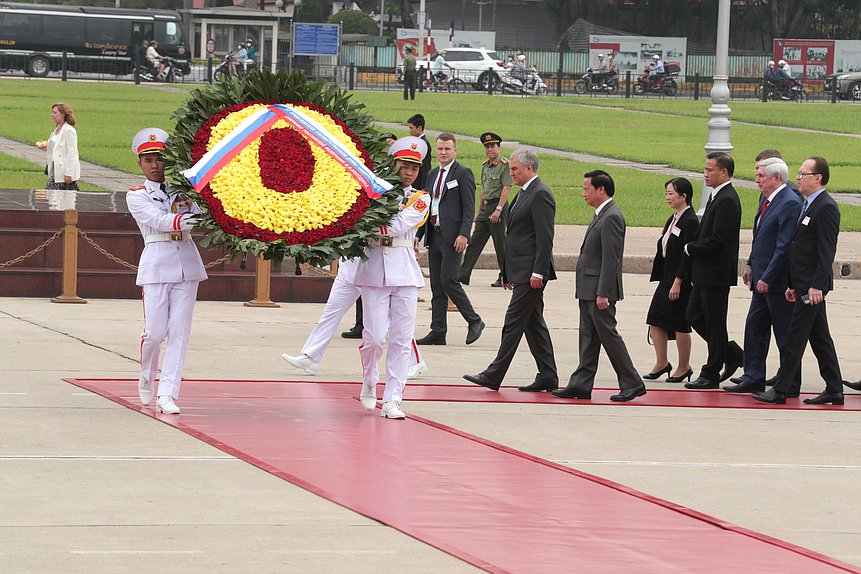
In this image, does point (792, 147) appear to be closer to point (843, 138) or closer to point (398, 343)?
point (843, 138)

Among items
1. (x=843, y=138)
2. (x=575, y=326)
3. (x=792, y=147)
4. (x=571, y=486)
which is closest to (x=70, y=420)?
(x=571, y=486)

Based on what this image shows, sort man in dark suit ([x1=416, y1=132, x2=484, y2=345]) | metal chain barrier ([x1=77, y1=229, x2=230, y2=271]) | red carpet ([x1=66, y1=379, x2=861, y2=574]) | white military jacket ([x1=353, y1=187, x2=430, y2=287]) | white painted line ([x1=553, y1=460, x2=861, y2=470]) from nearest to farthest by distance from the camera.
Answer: red carpet ([x1=66, y1=379, x2=861, y2=574]), white painted line ([x1=553, y1=460, x2=861, y2=470]), white military jacket ([x1=353, y1=187, x2=430, y2=287]), man in dark suit ([x1=416, y1=132, x2=484, y2=345]), metal chain barrier ([x1=77, y1=229, x2=230, y2=271])

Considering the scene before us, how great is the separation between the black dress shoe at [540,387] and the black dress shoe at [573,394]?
190 millimetres

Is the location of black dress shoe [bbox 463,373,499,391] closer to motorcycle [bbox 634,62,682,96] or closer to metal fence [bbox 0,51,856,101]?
metal fence [bbox 0,51,856,101]

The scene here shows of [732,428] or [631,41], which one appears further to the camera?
[631,41]

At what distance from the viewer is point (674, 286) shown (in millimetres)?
11594

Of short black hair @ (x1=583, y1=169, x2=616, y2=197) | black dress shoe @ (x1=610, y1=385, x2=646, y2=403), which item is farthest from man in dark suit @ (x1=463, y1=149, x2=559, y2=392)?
black dress shoe @ (x1=610, y1=385, x2=646, y2=403)

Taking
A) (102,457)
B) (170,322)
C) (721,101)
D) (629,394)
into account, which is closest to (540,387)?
(629,394)

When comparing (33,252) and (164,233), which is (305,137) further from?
(33,252)

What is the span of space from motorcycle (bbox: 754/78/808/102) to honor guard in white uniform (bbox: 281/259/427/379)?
51.6 metres

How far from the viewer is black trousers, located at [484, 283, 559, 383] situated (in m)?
11.0

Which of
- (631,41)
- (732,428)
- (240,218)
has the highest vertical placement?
(631,41)

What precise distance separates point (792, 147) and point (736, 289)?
18.0 meters

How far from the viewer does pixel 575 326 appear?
14867 mm
